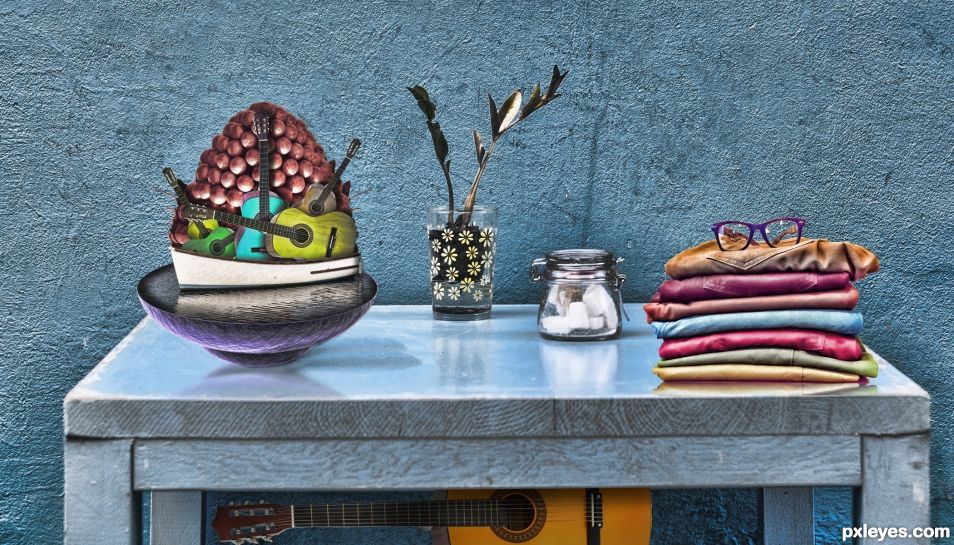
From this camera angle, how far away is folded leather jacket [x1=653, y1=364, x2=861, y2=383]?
109cm

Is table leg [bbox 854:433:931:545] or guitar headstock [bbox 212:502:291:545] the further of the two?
guitar headstock [bbox 212:502:291:545]

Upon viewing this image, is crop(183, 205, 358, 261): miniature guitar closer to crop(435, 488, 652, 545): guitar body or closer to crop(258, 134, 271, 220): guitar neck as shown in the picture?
crop(258, 134, 271, 220): guitar neck

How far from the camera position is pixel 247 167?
1.25 metres

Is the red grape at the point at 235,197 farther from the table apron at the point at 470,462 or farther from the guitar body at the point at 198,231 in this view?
the table apron at the point at 470,462

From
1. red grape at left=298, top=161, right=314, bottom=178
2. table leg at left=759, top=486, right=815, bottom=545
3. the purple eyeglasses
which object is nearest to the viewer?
the purple eyeglasses

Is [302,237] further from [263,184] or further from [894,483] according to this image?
[894,483]

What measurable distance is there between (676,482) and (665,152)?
0.68m

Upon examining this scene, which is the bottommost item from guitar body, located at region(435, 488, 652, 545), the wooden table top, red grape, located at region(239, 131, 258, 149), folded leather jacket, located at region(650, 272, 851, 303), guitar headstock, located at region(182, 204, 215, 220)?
guitar body, located at region(435, 488, 652, 545)

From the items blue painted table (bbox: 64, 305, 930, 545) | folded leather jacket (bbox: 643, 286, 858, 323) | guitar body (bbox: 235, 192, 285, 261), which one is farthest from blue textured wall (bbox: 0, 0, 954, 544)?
blue painted table (bbox: 64, 305, 930, 545)

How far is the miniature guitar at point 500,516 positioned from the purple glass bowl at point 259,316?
0.30m

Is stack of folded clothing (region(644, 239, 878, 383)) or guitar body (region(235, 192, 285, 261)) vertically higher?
guitar body (region(235, 192, 285, 261))

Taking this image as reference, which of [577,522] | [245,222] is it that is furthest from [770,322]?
[245,222]

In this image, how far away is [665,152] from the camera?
1590 millimetres

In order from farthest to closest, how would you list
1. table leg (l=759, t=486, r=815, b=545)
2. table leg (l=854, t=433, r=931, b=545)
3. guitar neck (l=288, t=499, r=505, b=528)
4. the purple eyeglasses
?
table leg (l=759, t=486, r=815, b=545), guitar neck (l=288, t=499, r=505, b=528), the purple eyeglasses, table leg (l=854, t=433, r=931, b=545)
